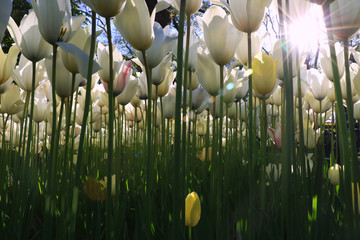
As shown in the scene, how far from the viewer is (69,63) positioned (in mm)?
698

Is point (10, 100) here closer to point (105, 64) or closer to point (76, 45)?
point (105, 64)

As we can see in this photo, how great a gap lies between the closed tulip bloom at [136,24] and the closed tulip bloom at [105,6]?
0.31 feet

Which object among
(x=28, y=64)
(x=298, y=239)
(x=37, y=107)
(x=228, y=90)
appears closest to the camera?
(x=298, y=239)

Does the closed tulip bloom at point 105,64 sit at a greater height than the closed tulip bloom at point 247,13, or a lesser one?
lesser

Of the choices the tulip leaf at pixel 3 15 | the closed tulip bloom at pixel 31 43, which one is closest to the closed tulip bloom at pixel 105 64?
the closed tulip bloom at pixel 31 43

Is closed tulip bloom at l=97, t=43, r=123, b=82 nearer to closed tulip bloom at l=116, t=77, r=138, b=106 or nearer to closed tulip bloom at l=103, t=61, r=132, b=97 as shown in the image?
closed tulip bloom at l=103, t=61, r=132, b=97

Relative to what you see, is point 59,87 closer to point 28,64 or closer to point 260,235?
point 28,64

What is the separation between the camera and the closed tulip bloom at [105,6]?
558 millimetres

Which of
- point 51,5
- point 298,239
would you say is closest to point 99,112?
point 51,5

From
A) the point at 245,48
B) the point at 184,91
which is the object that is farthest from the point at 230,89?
the point at 184,91

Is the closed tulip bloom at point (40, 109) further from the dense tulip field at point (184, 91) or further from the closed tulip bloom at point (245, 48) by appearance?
the closed tulip bloom at point (245, 48)

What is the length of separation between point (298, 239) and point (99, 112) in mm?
1508

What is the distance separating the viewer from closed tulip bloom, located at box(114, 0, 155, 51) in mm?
671

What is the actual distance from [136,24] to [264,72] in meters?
0.34
